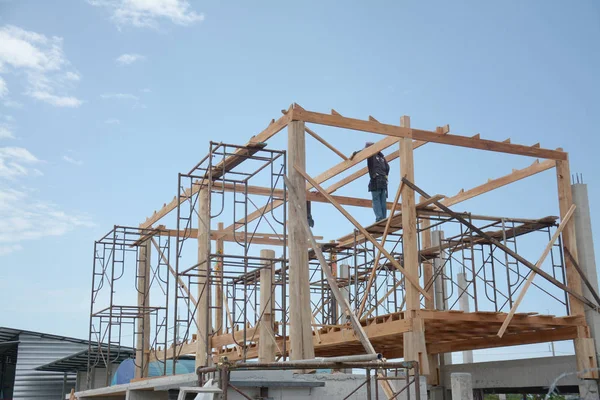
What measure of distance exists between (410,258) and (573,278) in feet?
15.1

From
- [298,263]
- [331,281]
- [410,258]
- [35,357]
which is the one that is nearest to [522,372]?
[410,258]

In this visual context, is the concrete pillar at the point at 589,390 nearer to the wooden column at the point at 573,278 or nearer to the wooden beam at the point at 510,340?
the wooden column at the point at 573,278

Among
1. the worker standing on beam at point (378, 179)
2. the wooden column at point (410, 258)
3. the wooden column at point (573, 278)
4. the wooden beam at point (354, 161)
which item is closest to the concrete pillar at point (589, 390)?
the wooden column at point (573, 278)

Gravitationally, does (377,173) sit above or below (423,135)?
below

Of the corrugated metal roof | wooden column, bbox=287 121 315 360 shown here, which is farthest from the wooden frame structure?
the corrugated metal roof

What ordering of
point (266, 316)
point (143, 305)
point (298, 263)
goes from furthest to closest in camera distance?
point (143, 305) < point (266, 316) < point (298, 263)

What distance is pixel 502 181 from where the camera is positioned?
20.1 m

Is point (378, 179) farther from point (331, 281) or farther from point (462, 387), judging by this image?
point (462, 387)

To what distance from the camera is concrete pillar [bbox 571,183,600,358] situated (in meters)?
17.5

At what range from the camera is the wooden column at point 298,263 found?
47.4 feet

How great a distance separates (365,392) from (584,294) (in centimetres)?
691

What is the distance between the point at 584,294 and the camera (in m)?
17.5

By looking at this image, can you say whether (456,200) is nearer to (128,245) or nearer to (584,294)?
(584,294)

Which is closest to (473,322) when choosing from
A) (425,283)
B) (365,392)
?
(365,392)
